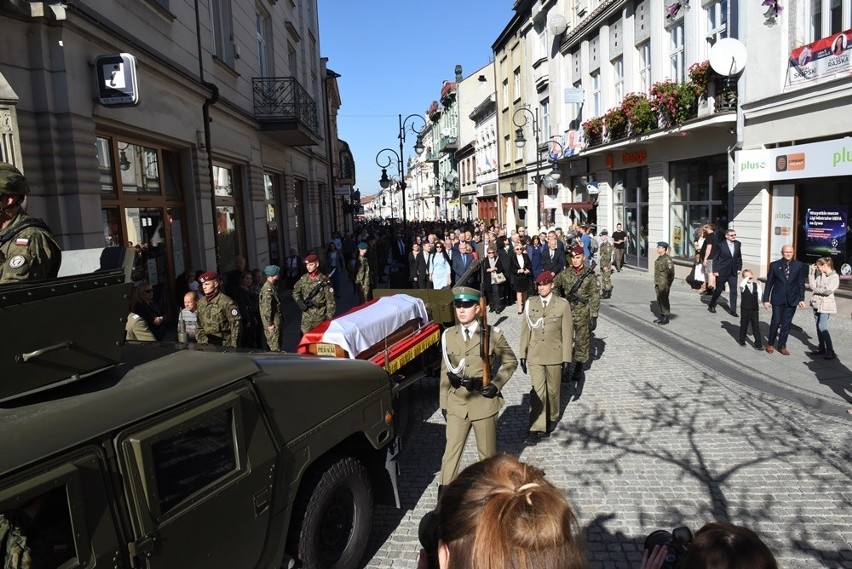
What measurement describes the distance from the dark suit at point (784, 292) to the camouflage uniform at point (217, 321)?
777cm

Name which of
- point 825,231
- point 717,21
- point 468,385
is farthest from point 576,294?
point 717,21

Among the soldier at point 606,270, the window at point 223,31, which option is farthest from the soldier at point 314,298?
the soldier at point 606,270

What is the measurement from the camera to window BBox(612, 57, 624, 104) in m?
21.0

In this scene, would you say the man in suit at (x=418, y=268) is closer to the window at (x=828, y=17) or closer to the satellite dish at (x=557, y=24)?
the window at (x=828, y=17)

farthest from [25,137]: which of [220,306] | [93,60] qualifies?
[220,306]

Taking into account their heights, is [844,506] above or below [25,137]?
below

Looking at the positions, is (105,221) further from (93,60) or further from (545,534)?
(545,534)

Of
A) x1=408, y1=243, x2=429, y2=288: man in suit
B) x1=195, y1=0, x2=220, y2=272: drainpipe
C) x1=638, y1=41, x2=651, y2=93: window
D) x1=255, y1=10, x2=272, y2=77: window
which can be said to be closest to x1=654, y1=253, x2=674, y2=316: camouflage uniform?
x1=408, y1=243, x2=429, y2=288: man in suit

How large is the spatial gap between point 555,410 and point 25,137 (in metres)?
6.75

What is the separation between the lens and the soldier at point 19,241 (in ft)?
10.1

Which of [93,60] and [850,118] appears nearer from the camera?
[93,60]

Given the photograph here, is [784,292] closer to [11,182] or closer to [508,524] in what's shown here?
[508,524]

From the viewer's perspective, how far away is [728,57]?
13602mm

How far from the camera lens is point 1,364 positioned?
221 centimetres
